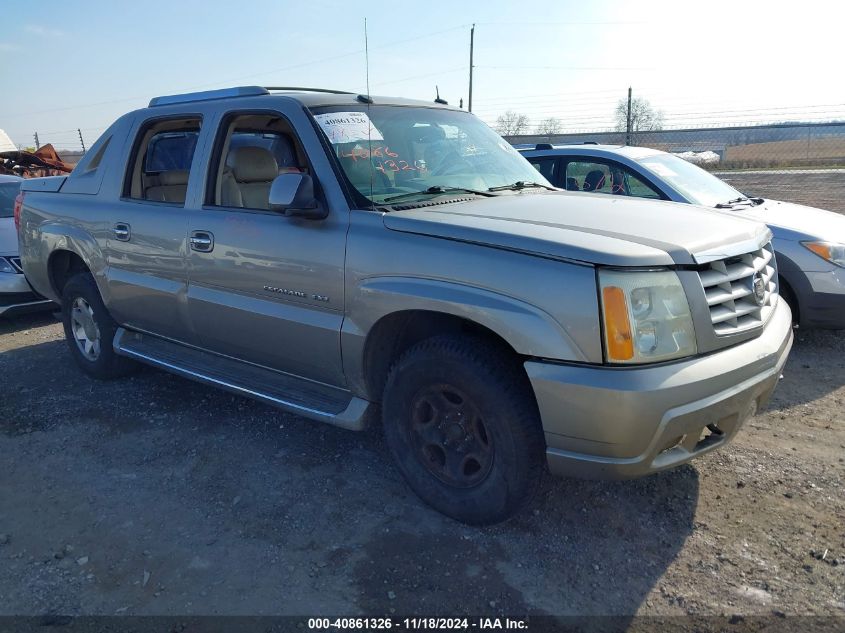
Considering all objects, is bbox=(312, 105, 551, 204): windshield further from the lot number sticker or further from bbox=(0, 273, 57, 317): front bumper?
bbox=(0, 273, 57, 317): front bumper

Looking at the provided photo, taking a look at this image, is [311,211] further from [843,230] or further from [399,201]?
[843,230]

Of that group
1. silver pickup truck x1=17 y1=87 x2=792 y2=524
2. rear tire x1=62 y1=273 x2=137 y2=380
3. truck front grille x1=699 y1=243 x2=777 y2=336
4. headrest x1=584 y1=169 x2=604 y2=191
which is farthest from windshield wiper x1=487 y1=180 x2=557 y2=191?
rear tire x1=62 y1=273 x2=137 y2=380

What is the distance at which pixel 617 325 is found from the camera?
99.0 inches

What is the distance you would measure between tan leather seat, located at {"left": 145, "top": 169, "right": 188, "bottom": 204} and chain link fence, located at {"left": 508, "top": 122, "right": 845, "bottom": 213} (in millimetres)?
8708

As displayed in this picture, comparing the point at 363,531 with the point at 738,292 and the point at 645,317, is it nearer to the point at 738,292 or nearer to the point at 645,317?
the point at 645,317

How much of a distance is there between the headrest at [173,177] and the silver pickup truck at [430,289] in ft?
0.04

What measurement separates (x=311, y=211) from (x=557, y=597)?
80.4 inches

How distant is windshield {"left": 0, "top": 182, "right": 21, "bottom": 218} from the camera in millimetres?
7730

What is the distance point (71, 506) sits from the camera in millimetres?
3445

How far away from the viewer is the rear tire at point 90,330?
4992 millimetres

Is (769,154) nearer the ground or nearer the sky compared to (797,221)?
nearer the sky

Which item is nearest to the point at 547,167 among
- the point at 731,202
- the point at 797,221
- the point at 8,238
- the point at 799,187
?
the point at 731,202

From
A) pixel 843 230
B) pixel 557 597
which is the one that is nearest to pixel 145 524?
pixel 557 597

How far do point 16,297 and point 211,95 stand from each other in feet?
13.3
